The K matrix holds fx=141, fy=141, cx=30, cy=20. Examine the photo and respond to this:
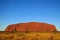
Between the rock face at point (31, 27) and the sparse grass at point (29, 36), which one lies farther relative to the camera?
the rock face at point (31, 27)

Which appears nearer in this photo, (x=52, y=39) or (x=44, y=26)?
(x=52, y=39)

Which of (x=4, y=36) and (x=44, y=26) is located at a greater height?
(x=44, y=26)

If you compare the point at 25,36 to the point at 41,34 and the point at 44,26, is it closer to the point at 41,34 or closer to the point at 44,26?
the point at 41,34

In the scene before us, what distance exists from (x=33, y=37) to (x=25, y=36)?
399mm

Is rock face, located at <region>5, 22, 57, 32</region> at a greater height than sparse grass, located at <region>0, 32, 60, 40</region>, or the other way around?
rock face, located at <region>5, 22, 57, 32</region>

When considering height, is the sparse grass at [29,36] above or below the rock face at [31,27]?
below

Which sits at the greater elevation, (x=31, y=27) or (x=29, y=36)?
(x=31, y=27)

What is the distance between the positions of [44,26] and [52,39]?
1357 centimetres

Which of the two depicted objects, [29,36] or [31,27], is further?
[31,27]

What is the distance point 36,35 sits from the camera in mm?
6898

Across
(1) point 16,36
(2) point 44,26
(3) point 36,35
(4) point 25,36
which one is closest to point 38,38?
(3) point 36,35

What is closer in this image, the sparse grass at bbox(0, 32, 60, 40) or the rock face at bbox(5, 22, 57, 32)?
the sparse grass at bbox(0, 32, 60, 40)

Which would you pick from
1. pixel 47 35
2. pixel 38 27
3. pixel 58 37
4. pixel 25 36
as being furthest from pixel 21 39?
pixel 38 27

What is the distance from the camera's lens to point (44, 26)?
20.8 meters
